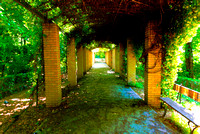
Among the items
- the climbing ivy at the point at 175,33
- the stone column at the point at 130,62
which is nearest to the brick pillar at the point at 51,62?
the climbing ivy at the point at 175,33

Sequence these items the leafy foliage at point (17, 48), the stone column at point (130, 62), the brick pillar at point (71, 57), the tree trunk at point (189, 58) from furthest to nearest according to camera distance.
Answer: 1. the tree trunk at point (189, 58)
2. the stone column at point (130, 62)
3. the brick pillar at point (71, 57)
4. the leafy foliage at point (17, 48)

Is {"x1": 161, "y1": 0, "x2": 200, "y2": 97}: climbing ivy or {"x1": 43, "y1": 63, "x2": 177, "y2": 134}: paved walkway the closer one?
{"x1": 43, "y1": 63, "x2": 177, "y2": 134}: paved walkway

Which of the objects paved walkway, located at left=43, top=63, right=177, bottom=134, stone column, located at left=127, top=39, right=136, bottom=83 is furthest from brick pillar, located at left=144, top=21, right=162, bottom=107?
stone column, located at left=127, top=39, right=136, bottom=83

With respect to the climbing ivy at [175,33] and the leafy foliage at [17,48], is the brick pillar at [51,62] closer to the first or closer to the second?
the leafy foliage at [17,48]

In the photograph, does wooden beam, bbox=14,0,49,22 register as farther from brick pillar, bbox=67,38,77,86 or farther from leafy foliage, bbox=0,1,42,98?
brick pillar, bbox=67,38,77,86

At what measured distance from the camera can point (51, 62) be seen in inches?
164

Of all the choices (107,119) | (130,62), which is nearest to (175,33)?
(107,119)

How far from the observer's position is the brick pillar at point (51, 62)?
411 centimetres

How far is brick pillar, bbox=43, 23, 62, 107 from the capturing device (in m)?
4.11

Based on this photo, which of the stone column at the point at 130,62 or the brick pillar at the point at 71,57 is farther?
the stone column at the point at 130,62

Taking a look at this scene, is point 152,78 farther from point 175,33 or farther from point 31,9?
point 31,9

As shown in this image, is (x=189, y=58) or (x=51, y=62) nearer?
(x=51, y=62)

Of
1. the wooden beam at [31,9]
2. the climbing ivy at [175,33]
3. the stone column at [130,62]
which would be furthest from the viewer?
the stone column at [130,62]

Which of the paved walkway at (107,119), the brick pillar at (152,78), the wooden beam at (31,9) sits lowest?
the paved walkway at (107,119)
